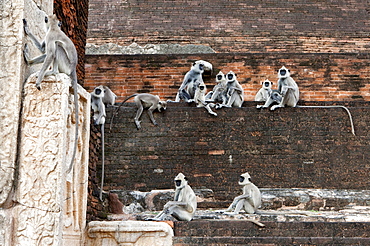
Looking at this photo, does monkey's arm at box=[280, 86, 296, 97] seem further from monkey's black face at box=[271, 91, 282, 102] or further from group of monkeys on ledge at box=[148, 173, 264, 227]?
group of monkeys on ledge at box=[148, 173, 264, 227]

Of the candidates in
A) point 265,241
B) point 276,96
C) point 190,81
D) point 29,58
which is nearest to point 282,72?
point 276,96

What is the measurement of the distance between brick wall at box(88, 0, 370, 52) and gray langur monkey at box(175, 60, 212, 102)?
10.0 feet

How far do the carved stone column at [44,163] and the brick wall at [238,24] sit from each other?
10058mm

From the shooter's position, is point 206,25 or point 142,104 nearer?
point 142,104

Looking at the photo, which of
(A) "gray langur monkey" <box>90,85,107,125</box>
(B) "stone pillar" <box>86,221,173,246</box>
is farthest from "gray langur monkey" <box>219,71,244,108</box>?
(B) "stone pillar" <box>86,221,173,246</box>

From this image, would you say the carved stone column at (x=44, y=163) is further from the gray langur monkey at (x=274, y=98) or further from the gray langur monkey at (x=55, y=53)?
the gray langur monkey at (x=274, y=98)

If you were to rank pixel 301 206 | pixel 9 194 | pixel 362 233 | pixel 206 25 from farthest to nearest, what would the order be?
pixel 206 25 < pixel 301 206 < pixel 362 233 < pixel 9 194

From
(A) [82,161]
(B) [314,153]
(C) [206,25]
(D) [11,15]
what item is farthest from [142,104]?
(C) [206,25]

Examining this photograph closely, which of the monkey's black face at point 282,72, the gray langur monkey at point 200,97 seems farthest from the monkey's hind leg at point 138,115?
the monkey's black face at point 282,72

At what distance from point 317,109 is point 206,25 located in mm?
6344

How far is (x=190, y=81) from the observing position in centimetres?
1310

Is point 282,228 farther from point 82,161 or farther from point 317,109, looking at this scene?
point 317,109

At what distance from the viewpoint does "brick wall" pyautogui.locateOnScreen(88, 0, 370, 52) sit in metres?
16.4

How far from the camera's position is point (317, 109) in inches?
435
